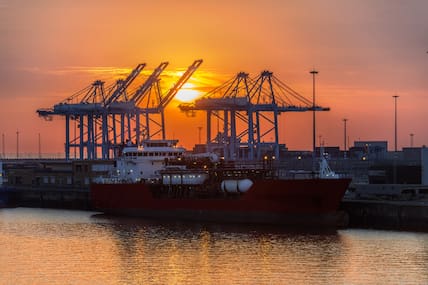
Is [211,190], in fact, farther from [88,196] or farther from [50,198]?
[50,198]

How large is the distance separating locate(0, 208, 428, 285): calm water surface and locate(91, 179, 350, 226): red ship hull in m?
1.93

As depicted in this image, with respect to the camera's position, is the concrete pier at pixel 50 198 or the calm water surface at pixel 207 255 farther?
the concrete pier at pixel 50 198

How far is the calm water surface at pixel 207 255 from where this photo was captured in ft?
138

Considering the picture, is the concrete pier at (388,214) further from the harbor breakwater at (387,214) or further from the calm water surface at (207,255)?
the calm water surface at (207,255)

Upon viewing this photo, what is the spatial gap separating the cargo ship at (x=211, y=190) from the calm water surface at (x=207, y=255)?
221cm

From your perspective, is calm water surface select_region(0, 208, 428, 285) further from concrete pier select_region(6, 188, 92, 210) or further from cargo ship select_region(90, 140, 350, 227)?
concrete pier select_region(6, 188, 92, 210)

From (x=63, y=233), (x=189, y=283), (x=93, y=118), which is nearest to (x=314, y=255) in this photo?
(x=189, y=283)

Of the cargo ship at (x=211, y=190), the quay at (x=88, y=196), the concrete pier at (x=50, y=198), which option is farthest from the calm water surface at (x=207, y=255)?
the concrete pier at (x=50, y=198)

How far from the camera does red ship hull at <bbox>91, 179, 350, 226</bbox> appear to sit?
198ft

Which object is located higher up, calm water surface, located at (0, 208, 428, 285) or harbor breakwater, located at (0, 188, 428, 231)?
harbor breakwater, located at (0, 188, 428, 231)

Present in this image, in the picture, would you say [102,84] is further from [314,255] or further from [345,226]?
[314,255]

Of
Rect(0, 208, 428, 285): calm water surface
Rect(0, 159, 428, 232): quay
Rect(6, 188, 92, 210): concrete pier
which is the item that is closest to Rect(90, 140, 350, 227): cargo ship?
Rect(0, 208, 428, 285): calm water surface

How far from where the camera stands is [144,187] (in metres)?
71.3

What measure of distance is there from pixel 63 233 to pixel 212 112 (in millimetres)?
54498
